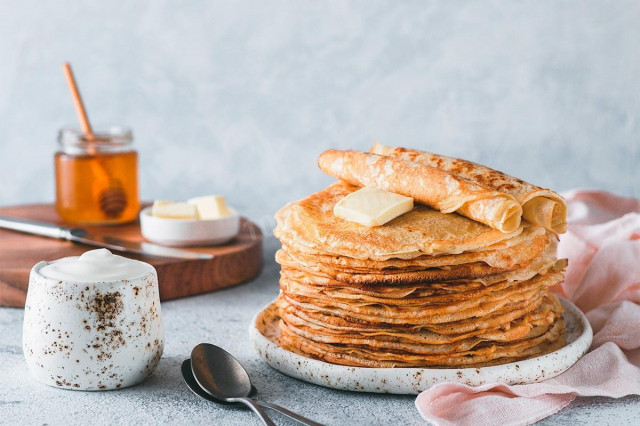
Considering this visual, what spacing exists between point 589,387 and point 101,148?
75.5 inches

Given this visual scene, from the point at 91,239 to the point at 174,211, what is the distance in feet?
0.92

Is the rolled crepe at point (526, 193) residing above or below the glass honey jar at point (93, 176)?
above

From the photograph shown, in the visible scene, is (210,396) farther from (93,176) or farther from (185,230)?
(93,176)

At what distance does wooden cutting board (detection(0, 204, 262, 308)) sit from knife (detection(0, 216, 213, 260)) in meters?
0.02

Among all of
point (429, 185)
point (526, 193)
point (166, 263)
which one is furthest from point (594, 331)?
point (166, 263)

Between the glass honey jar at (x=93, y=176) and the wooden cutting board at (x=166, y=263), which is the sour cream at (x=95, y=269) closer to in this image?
the wooden cutting board at (x=166, y=263)

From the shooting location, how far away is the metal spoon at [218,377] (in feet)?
5.78

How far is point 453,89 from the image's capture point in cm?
419

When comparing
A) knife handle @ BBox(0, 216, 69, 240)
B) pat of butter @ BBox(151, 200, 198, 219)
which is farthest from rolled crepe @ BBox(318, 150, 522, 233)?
knife handle @ BBox(0, 216, 69, 240)

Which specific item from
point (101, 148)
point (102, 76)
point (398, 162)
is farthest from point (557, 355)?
point (102, 76)

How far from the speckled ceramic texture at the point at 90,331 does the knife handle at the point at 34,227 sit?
3.20ft

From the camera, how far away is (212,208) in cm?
287

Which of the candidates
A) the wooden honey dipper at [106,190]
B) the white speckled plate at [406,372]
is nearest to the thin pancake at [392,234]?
the white speckled plate at [406,372]

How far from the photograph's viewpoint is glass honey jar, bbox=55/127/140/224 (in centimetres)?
305
